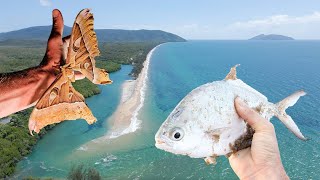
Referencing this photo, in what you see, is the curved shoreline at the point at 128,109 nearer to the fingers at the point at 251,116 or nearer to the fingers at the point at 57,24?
the fingers at the point at 251,116

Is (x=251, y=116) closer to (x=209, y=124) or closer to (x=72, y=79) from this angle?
(x=209, y=124)

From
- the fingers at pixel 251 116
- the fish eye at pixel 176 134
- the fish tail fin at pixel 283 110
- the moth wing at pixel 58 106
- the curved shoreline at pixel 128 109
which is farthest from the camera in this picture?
the curved shoreline at pixel 128 109

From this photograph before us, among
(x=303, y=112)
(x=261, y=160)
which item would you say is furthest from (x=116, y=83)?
(x=261, y=160)

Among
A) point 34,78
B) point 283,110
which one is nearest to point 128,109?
point 283,110

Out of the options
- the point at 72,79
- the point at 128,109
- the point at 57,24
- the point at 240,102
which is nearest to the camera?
the point at 57,24

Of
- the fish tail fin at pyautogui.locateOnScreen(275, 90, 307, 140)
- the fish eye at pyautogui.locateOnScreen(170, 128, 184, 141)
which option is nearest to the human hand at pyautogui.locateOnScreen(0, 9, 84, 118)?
the fish eye at pyautogui.locateOnScreen(170, 128, 184, 141)

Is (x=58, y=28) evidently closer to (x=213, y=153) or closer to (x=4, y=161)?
(x=213, y=153)

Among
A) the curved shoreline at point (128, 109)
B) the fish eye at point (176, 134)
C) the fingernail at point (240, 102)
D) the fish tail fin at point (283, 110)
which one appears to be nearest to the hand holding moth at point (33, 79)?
the fish eye at point (176, 134)
